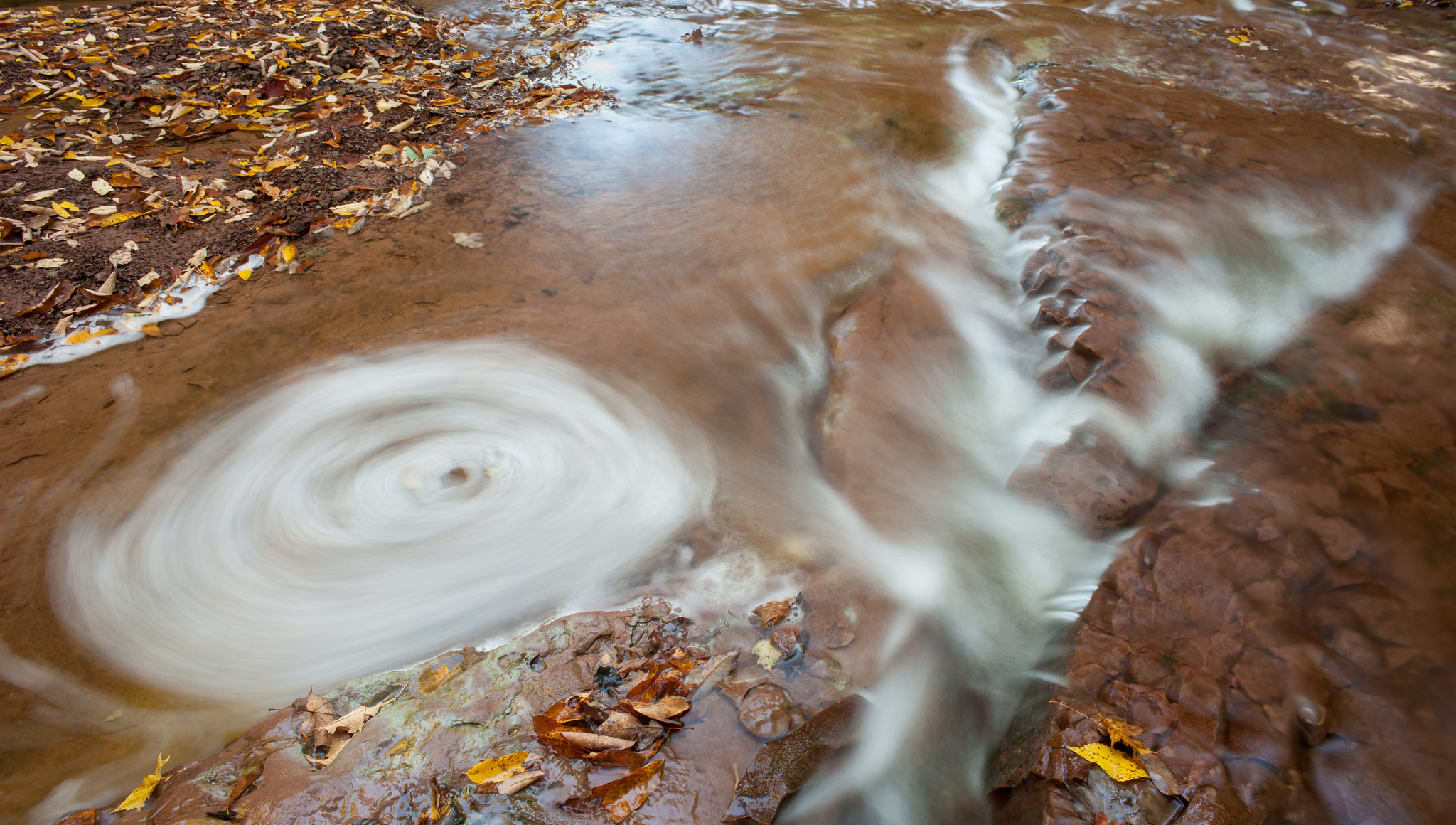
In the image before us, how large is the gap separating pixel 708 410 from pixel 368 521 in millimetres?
1637

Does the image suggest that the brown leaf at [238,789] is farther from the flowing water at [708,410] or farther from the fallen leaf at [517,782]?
the fallen leaf at [517,782]

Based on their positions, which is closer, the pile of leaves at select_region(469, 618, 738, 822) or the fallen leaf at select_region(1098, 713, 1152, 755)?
the pile of leaves at select_region(469, 618, 738, 822)

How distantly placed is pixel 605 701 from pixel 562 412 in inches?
66.5

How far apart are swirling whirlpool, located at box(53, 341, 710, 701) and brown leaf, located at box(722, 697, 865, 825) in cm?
100

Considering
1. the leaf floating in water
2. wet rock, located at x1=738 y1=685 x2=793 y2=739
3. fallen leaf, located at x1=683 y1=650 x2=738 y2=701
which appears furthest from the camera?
fallen leaf, located at x1=683 y1=650 x2=738 y2=701

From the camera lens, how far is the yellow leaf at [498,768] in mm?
1995

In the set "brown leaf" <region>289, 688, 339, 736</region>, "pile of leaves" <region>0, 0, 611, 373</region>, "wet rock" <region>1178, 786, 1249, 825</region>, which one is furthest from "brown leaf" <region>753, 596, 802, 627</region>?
"pile of leaves" <region>0, 0, 611, 373</region>

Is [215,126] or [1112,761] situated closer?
[1112,761]

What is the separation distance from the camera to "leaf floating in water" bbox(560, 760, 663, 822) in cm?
192

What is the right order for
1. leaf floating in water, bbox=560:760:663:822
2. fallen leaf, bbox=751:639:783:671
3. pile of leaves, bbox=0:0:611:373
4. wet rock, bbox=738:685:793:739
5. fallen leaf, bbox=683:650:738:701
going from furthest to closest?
pile of leaves, bbox=0:0:611:373 → fallen leaf, bbox=751:639:783:671 → fallen leaf, bbox=683:650:738:701 → wet rock, bbox=738:685:793:739 → leaf floating in water, bbox=560:760:663:822

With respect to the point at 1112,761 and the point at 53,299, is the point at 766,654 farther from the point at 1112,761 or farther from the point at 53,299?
the point at 53,299

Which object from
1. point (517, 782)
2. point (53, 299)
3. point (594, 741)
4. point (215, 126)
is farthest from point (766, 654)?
point (215, 126)

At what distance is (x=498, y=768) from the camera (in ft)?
6.64

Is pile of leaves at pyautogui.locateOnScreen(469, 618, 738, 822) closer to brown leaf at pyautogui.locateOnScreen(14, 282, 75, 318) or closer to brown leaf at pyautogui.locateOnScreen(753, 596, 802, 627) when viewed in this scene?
brown leaf at pyautogui.locateOnScreen(753, 596, 802, 627)
